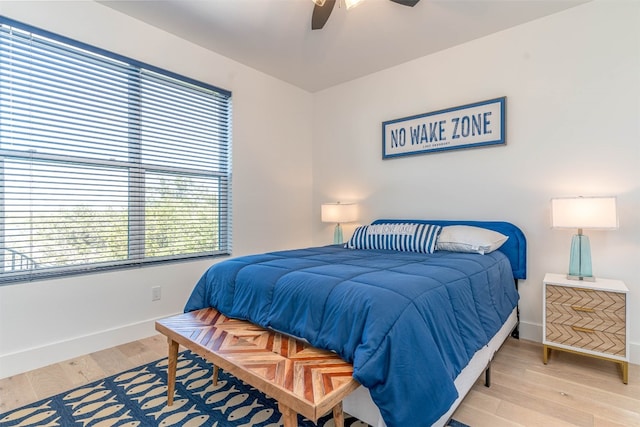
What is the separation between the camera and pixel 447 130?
3078mm

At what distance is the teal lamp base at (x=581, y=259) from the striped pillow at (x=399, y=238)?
90 cm

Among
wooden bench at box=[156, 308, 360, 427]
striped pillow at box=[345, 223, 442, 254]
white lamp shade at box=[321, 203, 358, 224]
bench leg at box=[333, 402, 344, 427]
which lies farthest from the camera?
white lamp shade at box=[321, 203, 358, 224]

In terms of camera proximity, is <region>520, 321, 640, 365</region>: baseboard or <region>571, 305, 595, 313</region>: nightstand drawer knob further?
<region>520, 321, 640, 365</region>: baseboard

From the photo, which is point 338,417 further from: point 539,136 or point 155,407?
point 539,136

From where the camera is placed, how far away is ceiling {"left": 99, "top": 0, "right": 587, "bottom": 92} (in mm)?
2432

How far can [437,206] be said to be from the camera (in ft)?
10.4

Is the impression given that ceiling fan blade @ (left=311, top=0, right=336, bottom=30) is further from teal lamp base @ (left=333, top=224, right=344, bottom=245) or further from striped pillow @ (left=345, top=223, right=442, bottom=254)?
teal lamp base @ (left=333, top=224, right=344, bottom=245)

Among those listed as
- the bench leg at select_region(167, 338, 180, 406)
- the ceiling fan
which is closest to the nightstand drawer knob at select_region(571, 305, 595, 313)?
the ceiling fan

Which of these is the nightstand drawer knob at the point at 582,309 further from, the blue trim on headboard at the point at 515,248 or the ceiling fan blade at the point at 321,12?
the ceiling fan blade at the point at 321,12

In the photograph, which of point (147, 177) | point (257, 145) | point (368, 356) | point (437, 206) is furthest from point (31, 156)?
point (437, 206)

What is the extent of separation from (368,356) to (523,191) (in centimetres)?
223

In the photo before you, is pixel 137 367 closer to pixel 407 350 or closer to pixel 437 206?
pixel 407 350

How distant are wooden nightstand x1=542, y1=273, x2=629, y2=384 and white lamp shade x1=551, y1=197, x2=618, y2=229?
0.38m

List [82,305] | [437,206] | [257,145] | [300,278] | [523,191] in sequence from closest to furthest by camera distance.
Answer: [300,278] < [82,305] < [523,191] < [437,206] < [257,145]
